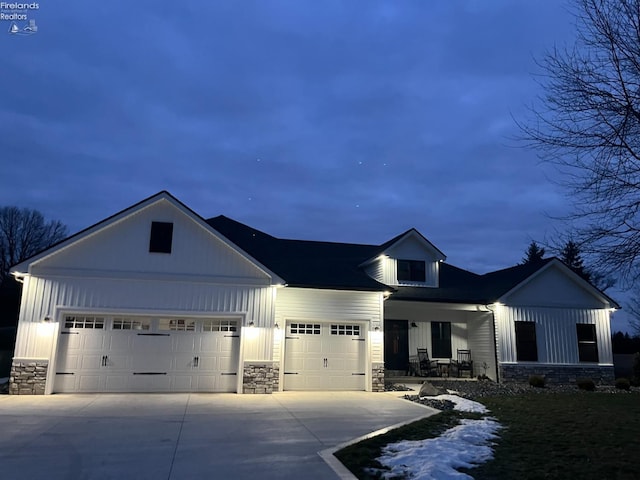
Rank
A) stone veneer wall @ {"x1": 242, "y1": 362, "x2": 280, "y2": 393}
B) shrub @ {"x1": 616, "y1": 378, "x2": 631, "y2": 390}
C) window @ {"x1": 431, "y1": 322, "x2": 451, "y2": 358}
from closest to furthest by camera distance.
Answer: stone veneer wall @ {"x1": 242, "y1": 362, "x2": 280, "y2": 393}, shrub @ {"x1": 616, "y1": 378, "x2": 631, "y2": 390}, window @ {"x1": 431, "y1": 322, "x2": 451, "y2": 358}

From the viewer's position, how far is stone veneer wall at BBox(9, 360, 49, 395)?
12312 mm

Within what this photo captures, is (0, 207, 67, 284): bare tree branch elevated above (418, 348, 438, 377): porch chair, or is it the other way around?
(0, 207, 67, 284): bare tree branch

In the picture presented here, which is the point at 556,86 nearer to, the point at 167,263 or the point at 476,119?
the point at 476,119

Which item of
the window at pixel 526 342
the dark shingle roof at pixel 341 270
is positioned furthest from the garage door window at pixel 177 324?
the window at pixel 526 342

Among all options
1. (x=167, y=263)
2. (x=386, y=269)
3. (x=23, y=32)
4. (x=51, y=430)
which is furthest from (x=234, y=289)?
(x=23, y=32)

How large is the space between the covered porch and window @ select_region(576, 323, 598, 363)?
3591mm

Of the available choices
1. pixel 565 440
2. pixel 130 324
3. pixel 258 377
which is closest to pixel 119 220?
pixel 130 324

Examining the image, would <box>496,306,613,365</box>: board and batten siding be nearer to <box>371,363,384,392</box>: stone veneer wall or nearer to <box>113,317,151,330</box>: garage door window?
<box>371,363,384,392</box>: stone veneer wall

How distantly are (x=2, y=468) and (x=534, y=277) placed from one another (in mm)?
17851

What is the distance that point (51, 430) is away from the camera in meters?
8.05

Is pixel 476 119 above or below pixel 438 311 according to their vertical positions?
above

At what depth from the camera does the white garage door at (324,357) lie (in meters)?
14.8

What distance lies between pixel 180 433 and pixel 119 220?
7.35 meters

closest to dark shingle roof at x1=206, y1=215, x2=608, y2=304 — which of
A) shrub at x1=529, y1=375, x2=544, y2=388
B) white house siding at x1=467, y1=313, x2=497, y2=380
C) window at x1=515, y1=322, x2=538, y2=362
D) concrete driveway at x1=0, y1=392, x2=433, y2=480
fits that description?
white house siding at x1=467, y1=313, x2=497, y2=380
